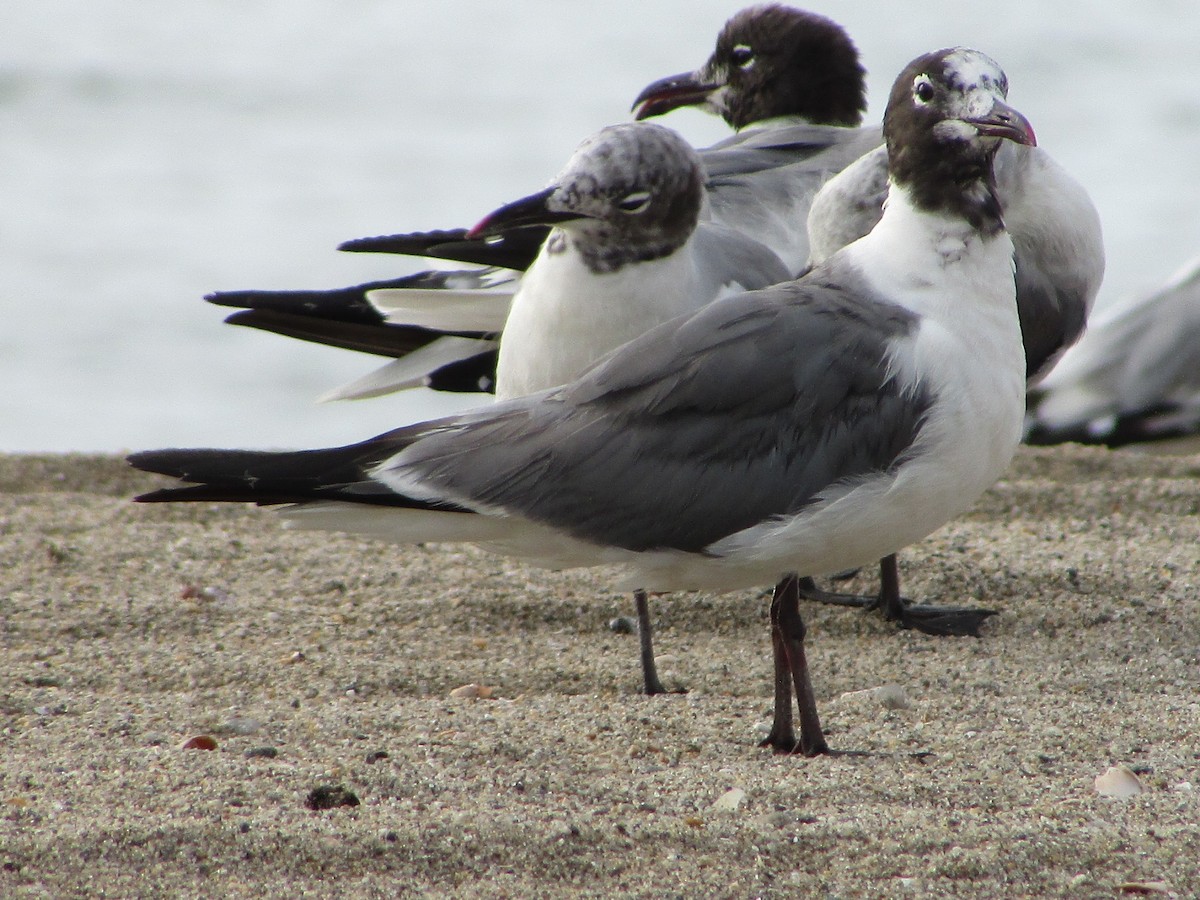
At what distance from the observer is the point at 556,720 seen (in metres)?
3.49

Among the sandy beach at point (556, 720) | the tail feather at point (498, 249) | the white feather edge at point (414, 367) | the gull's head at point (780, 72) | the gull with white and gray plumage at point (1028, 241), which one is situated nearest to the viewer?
the sandy beach at point (556, 720)

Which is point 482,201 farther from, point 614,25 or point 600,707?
point 600,707

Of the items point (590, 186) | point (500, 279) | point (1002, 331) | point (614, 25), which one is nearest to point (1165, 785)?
point (1002, 331)

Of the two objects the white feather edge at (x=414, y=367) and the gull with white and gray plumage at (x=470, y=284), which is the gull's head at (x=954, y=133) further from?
the white feather edge at (x=414, y=367)

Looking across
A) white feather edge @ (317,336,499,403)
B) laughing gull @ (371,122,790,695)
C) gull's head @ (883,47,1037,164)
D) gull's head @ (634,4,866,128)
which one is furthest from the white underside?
gull's head @ (634,4,866,128)

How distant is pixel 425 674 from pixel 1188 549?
2317mm

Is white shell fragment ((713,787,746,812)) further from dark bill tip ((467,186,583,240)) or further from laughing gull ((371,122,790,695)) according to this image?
dark bill tip ((467,186,583,240))

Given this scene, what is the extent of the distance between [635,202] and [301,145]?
895cm

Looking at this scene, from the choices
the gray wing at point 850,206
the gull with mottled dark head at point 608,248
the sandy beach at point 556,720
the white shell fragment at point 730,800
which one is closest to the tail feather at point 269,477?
the sandy beach at point 556,720

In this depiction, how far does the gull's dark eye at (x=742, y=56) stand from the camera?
242 inches

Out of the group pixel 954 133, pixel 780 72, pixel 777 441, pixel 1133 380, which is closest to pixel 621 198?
pixel 954 133

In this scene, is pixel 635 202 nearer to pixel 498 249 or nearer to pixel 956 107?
pixel 498 249

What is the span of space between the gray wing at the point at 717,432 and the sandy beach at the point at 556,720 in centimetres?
48

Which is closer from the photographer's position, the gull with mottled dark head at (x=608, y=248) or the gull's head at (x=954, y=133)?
the gull's head at (x=954, y=133)
